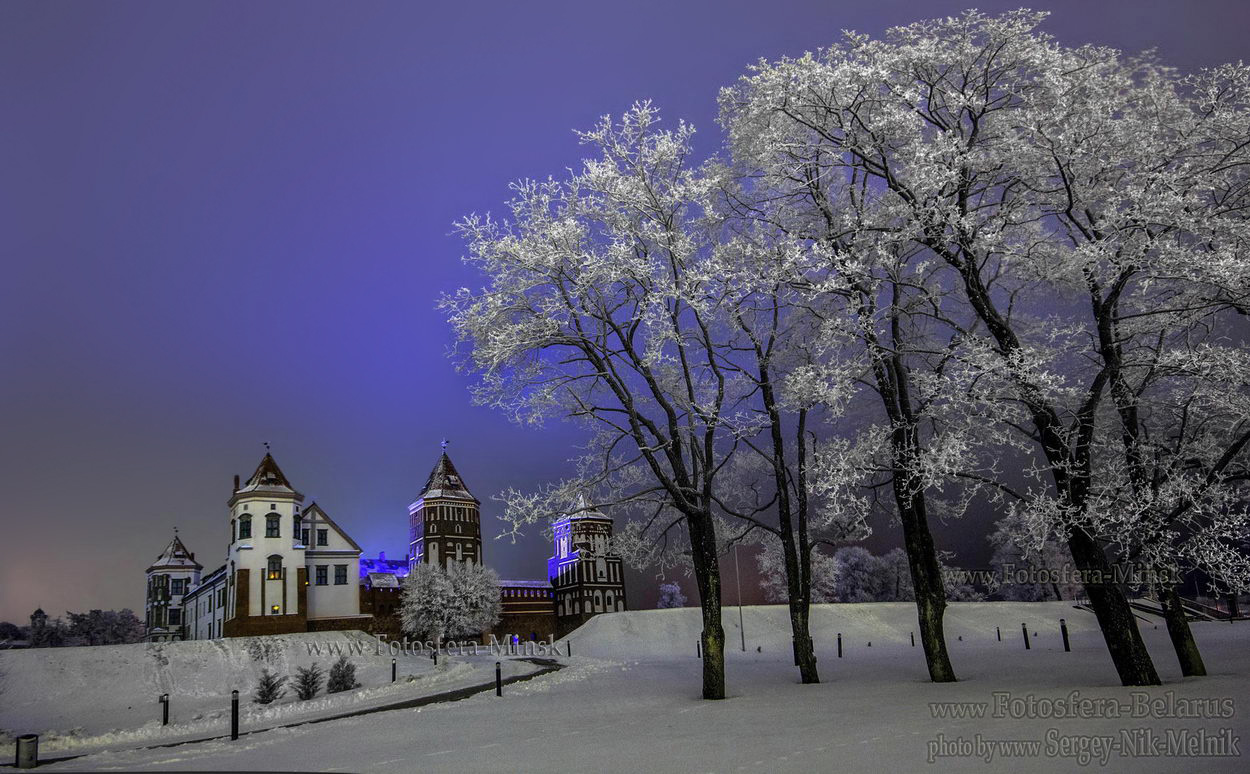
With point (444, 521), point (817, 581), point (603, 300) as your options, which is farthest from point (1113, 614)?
point (444, 521)

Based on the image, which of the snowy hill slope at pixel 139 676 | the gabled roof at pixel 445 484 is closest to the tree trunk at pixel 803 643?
the snowy hill slope at pixel 139 676

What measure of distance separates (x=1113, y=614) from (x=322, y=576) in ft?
169

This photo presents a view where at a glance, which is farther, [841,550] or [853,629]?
[841,550]

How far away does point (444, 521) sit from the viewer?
Answer: 230ft

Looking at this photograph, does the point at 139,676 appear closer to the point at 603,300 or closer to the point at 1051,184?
the point at 603,300

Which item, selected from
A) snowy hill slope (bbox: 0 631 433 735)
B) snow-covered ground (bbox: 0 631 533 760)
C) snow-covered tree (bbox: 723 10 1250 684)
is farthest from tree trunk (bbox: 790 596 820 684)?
snowy hill slope (bbox: 0 631 433 735)

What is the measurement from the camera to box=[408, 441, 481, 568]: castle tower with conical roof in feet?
226

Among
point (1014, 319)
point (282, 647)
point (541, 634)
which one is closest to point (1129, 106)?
point (1014, 319)

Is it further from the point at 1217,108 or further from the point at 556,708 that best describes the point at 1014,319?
the point at 556,708

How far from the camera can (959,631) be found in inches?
1861

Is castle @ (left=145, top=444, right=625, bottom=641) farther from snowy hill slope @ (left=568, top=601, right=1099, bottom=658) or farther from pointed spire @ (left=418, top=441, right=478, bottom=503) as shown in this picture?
snowy hill slope @ (left=568, top=601, right=1099, bottom=658)

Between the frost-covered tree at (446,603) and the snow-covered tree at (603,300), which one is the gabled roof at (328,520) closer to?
the frost-covered tree at (446,603)

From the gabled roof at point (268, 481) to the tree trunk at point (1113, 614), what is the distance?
1884 inches

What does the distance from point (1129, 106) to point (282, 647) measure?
1792 inches
